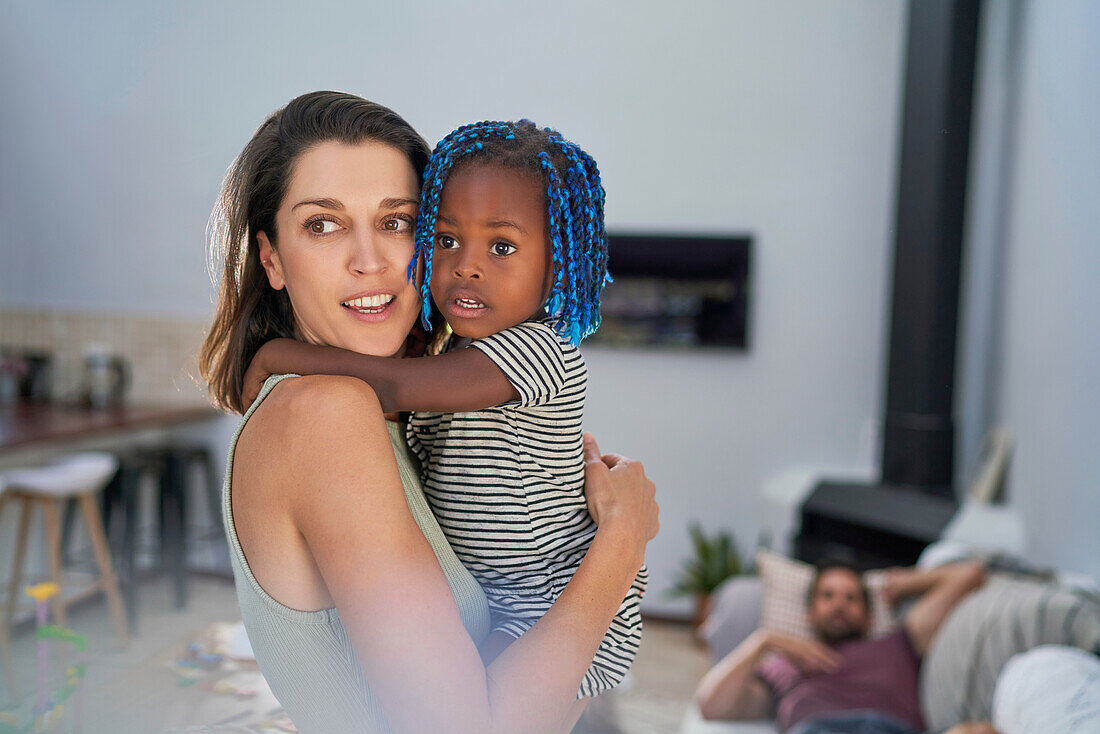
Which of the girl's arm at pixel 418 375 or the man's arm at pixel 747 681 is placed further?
the man's arm at pixel 747 681

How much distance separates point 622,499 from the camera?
0.56m

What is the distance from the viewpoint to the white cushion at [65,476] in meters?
2.75

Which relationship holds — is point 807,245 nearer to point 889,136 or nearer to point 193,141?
point 889,136

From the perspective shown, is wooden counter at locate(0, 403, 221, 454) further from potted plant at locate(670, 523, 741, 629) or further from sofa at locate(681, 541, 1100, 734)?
sofa at locate(681, 541, 1100, 734)

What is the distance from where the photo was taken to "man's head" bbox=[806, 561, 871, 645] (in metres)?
2.32

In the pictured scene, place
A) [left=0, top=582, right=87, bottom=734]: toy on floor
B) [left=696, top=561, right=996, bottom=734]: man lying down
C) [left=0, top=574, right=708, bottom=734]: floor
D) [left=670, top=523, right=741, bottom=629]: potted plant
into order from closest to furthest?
1. [left=0, top=574, right=708, bottom=734]: floor
2. [left=0, top=582, right=87, bottom=734]: toy on floor
3. [left=696, top=561, right=996, bottom=734]: man lying down
4. [left=670, top=523, right=741, bottom=629]: potted plant

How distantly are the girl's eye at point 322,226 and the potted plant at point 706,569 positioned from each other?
9.56 feet

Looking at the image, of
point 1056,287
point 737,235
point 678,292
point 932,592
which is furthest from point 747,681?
point 737,235

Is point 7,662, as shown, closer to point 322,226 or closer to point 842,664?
point 842,664

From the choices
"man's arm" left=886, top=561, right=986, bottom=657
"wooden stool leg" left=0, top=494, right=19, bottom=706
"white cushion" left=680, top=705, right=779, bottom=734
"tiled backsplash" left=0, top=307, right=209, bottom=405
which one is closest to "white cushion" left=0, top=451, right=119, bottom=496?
"wooden stool leg" left=0, top=494, right=19, bottom=706

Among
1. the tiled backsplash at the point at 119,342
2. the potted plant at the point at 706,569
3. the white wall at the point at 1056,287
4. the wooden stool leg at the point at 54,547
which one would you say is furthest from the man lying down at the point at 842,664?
the tiled backsplash at the point at 119,342

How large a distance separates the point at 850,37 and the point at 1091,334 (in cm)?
163

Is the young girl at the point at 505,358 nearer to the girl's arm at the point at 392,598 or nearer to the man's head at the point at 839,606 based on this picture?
the girl's arm at the point at 392,598

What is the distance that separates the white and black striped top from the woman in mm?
17
